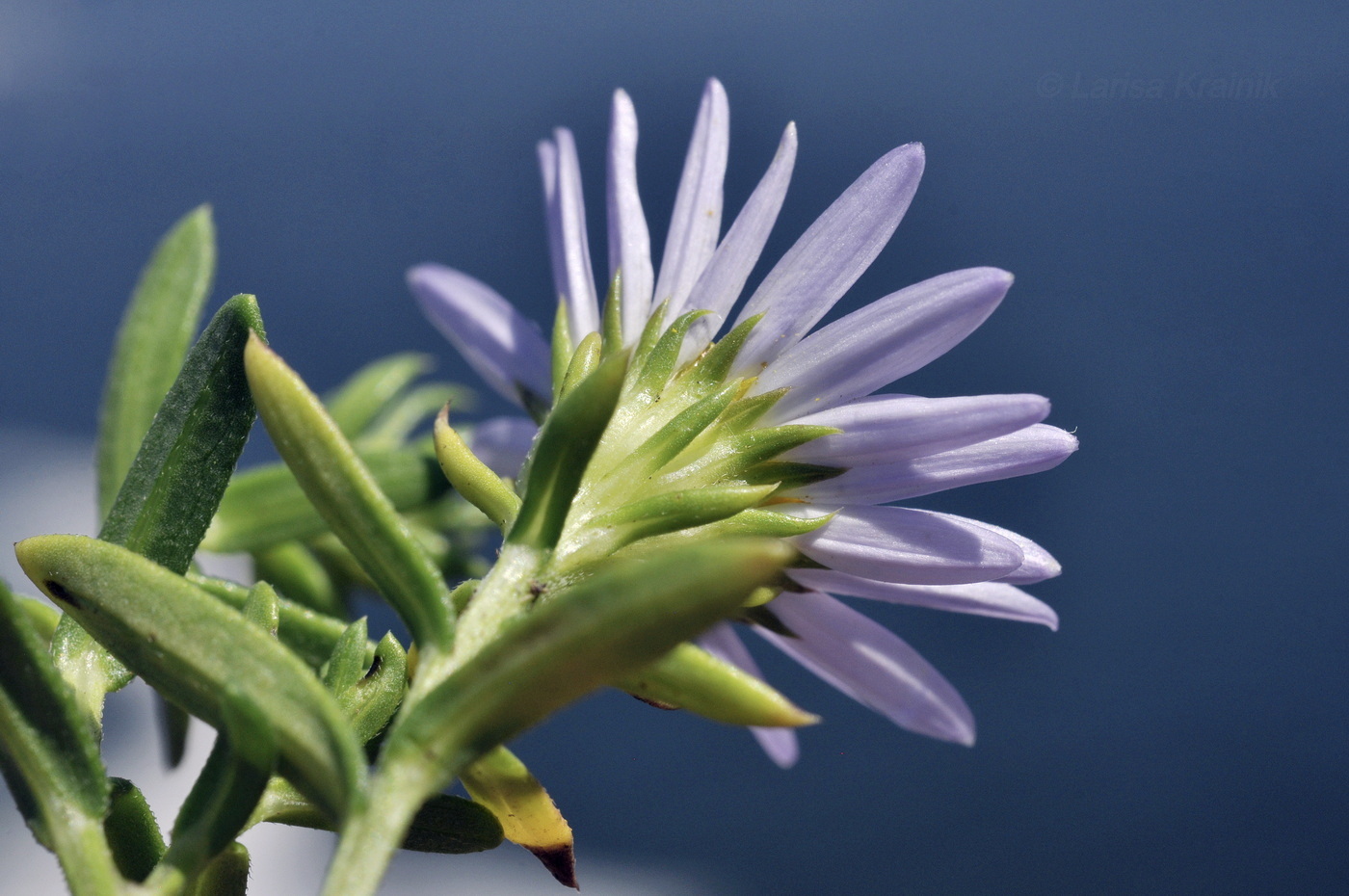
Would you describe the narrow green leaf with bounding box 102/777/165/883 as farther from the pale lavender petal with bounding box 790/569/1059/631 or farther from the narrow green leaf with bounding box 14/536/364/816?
the pale lavender petal with bounding box 790/569/1059/631

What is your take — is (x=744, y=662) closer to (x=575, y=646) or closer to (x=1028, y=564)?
(x=1028, y=564)

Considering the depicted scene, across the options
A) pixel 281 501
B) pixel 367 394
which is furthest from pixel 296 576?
pixel 367 394

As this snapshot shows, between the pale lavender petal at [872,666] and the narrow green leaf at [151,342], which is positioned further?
the narrow green leaf at [151,342]

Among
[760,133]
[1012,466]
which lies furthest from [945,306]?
[760,133]

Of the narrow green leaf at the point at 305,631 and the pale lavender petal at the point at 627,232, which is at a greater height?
the pale lavender petal at the point at 627,232

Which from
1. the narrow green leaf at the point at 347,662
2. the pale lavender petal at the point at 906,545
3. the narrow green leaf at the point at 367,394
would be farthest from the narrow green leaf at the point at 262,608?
the narrow green leaf at the point at 367,394

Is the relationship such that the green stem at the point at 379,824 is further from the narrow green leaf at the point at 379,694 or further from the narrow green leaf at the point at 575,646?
the narrow green leaf at the point at 379,694

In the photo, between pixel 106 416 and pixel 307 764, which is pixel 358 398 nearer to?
pixel 106 416

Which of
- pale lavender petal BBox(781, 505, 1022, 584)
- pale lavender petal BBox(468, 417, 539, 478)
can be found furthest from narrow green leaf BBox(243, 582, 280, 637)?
pale lavender petal BBox(468, 417, 539, 478)
